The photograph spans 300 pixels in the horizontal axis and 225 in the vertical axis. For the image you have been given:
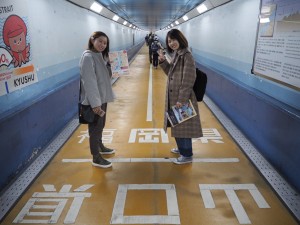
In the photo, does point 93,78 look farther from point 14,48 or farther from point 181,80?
point 14,48

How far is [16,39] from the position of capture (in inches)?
151

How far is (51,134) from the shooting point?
480cm

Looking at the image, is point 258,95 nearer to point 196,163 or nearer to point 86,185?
point 196,163

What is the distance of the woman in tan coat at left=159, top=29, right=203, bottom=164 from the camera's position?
3318mm

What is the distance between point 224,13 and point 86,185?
621 cm

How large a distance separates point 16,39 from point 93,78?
159 cm

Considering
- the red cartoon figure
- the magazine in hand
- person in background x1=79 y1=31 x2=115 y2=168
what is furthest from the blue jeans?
the red cartoon figure

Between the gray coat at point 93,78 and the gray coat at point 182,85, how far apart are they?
0.87 meters

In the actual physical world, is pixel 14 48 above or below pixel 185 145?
above

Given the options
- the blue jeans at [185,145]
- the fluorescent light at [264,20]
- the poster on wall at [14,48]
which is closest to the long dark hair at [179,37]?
the blue jeans at [185,145]

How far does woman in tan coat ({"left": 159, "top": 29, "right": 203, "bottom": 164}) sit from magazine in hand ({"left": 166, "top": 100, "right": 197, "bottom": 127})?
0.19 ft

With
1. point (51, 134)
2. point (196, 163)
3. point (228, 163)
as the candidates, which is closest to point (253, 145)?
point (228, 163)

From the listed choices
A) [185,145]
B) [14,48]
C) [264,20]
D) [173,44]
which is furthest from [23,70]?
[264,20]

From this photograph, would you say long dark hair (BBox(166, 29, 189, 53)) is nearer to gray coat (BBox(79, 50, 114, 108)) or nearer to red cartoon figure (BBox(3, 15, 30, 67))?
gray coat (BBox(79, 50, 114, 108))
